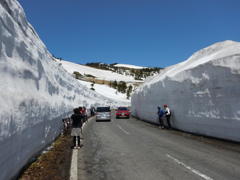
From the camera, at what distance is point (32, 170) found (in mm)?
5695

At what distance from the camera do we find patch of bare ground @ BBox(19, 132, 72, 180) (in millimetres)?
5238

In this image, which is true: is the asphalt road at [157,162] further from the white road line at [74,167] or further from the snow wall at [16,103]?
the snow wall at [16,103]

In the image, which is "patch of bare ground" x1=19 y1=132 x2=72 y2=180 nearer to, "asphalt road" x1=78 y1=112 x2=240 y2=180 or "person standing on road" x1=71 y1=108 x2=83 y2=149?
"asphalt road" x1=78 y1=112 x2=240 y2=180

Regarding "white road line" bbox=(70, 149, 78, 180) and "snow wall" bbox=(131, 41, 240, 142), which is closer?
"white road line" bbox=(70, 149, 78, 180)

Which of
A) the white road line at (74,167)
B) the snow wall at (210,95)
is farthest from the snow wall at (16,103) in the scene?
the snow wall at (210,95)

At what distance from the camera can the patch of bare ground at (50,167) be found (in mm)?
5238

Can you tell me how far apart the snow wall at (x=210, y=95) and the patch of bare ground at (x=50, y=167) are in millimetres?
7858

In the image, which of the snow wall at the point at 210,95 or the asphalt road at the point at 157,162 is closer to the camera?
the asphalt road at the point at 157,162

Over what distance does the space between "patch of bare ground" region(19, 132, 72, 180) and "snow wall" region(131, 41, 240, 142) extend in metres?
7.86

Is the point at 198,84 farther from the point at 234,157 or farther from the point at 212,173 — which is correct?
the point at 212,173

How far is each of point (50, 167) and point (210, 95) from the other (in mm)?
9464

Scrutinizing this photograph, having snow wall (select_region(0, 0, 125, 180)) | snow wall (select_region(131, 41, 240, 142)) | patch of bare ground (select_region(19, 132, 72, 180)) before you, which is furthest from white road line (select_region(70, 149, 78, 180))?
snow wall (select_region(131, 41, 240, 142))

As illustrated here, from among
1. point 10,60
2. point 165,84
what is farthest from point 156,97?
point 10,60

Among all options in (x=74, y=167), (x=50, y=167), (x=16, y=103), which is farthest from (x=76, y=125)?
(x=16, y=103)
